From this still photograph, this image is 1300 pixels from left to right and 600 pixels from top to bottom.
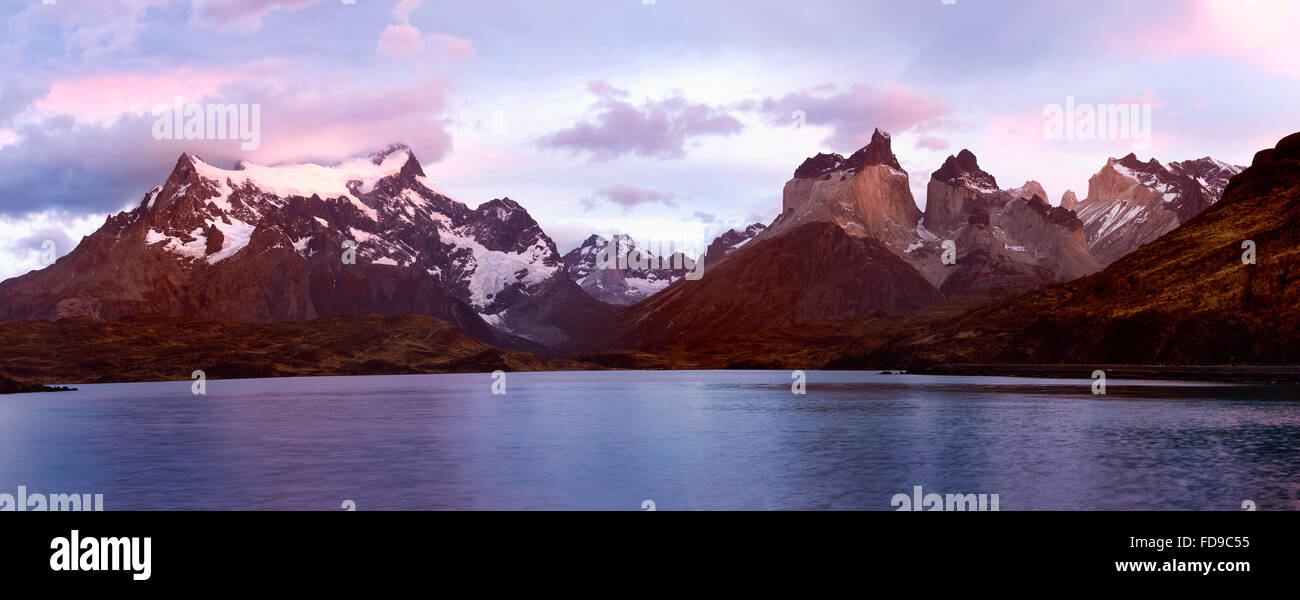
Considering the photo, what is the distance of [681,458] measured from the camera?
70188mm

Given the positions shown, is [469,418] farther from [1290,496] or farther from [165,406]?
[1290,496]

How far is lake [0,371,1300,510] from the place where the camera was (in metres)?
50.6

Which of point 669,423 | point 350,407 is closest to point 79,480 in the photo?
point 669,423

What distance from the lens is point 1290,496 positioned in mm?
47062

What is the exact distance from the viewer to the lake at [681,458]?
5059 centimetres

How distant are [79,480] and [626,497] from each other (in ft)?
111
